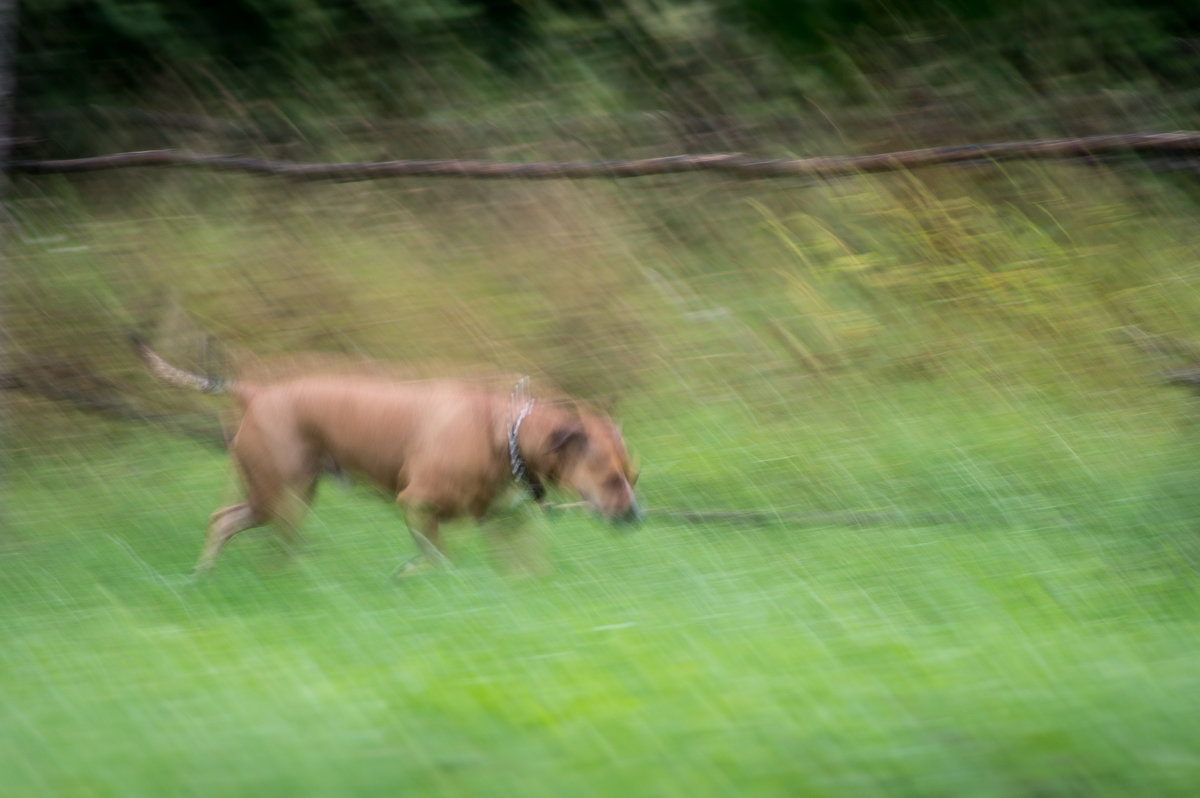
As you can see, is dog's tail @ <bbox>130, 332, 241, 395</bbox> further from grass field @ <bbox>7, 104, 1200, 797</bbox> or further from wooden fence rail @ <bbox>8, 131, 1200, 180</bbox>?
wooden fence rail @ <bbox>8, 131, 1200, 180</bbox>

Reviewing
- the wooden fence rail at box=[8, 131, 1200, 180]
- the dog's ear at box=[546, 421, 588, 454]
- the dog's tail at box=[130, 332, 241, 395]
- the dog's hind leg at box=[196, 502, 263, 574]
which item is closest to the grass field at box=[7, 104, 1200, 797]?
the dog's hind leg at box=[196, 502, 263, 574]

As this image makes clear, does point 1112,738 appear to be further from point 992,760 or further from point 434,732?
point 434,732

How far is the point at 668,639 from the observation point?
447 centimetres

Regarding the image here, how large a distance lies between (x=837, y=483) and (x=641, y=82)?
3.88 meters

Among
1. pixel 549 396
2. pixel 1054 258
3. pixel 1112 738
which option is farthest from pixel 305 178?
pixel 1054 258

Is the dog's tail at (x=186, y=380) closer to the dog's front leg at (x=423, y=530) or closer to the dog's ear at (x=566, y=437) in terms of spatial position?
the dog's front leg at (x=423, y=530)

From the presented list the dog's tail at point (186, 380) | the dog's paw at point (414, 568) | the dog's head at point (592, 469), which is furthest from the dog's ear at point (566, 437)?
the dog's tail at point (186, 380)

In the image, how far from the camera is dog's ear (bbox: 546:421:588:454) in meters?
5.75

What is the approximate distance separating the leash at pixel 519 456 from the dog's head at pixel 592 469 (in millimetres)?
101

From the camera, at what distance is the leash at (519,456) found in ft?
18.8

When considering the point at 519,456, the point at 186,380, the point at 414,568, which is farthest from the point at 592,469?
the point at 186,380

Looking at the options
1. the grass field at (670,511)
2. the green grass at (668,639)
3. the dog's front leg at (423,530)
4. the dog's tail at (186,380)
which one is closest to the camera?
the green grass at (668,639)

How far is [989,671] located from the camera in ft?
13.4

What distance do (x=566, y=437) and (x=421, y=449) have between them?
2.18 ft
